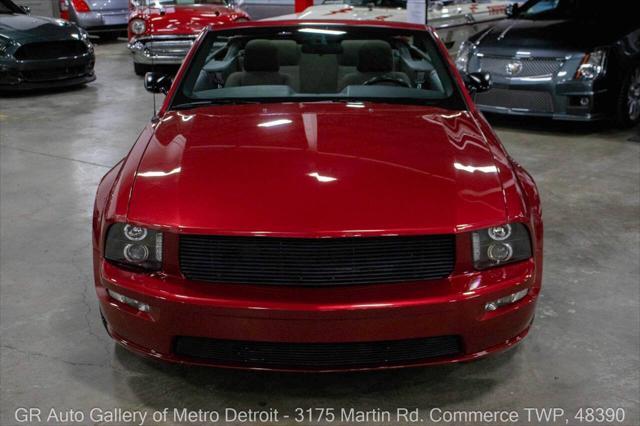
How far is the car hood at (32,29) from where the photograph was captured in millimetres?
8086

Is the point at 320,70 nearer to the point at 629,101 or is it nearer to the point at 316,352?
the point at 316,352

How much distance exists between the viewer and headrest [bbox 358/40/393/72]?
3.50 meters

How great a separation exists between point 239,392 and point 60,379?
2.01 ft

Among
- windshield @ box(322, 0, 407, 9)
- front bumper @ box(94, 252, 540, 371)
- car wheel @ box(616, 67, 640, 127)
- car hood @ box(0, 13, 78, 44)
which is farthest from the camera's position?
windshield @ box(322, 0, 407, 9)

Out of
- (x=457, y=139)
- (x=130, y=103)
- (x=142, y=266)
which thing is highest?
(x=457, y=139)

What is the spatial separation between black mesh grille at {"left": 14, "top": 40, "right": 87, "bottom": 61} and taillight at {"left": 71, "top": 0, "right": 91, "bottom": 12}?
4.58m

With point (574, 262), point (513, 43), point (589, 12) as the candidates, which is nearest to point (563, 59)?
point (513, 43)

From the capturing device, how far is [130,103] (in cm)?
798

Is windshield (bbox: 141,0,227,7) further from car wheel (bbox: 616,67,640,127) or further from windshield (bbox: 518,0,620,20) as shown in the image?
car wheel (bbox: 616,67,640,127)

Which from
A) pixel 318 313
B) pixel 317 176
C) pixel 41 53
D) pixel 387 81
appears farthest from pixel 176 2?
pixel 318 313

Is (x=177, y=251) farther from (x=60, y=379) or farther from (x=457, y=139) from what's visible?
(x=457, y=139)

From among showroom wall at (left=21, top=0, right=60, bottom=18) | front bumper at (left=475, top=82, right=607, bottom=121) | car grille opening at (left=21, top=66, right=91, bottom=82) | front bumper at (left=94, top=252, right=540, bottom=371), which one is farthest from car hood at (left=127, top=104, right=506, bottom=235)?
showroom wall at (left=21, top=0, right=60, bottom=18)

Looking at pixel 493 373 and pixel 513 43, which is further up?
pixel 513 43

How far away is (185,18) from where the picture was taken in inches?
359
